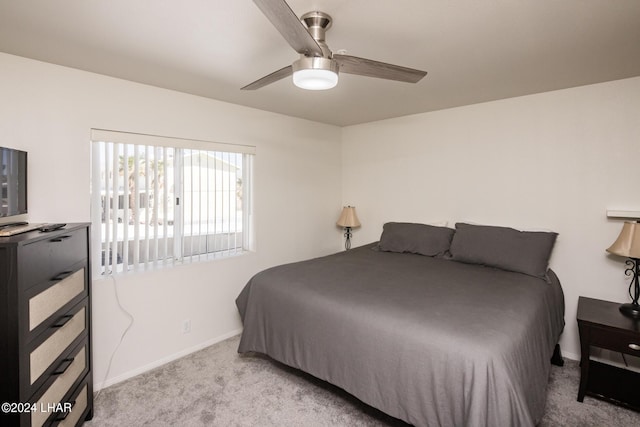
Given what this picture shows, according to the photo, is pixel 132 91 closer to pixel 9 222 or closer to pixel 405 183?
pixel 9 222

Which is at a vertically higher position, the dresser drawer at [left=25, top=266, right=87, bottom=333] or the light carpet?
the dresser drawer at [left=25, top=266, right=87, bottom=333]

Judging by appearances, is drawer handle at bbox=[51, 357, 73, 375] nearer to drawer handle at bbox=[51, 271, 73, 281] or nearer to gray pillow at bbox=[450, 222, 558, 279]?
drawer handle at bbox=[51, 271, 73, 281]

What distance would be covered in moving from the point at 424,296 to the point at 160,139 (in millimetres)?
2306

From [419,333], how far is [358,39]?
160cm

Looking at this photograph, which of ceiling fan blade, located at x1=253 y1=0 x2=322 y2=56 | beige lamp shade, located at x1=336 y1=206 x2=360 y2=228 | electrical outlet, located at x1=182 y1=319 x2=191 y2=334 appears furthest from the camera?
beige lamp shade, located at x1=336 y1=206 x2=360 y2=228

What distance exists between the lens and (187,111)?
2750mm

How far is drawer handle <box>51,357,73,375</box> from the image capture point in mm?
1607

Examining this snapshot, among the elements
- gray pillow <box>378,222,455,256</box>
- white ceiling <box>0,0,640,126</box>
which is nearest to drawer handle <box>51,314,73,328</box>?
white ceiling <box>0,0,640,126</box>

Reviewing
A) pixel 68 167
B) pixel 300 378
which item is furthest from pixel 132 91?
pixel 300 378

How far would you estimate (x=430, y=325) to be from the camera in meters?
1.65

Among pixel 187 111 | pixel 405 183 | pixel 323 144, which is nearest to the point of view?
pixel 187 111

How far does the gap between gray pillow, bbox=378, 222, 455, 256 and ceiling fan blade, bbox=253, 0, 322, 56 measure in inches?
89.7

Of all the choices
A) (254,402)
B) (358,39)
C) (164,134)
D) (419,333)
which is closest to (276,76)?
(358,39)

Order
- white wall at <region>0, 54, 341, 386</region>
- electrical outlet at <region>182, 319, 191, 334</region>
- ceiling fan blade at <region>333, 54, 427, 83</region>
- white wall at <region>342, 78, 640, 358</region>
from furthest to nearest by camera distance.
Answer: electrical outlet at <region>182, 319, 191, 334</region>, white wall at <region>342, 78, 640, 358</region>, white wall at <region>0, 54, 341, 386</region>, ceiling fan blade at <region>333, 54, 427, 83</region>
